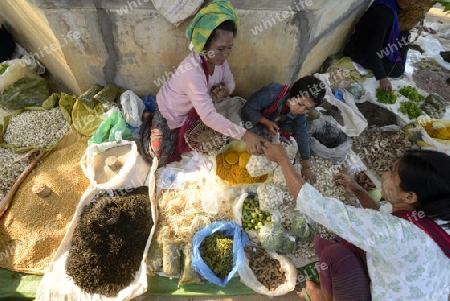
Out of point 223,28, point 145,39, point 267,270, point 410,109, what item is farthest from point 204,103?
point 410,109

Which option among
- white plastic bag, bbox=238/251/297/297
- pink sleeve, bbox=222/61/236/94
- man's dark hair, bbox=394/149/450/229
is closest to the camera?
man's dark hair, bbox=394/149/450/229

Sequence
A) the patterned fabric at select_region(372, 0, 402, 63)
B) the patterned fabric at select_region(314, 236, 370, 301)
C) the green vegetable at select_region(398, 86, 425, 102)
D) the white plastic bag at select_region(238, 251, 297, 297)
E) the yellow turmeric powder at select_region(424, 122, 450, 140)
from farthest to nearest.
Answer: the green vegetable at select_region(398, 86, 425, 102), the patterned fabric at select_region(372, 0, 402, 63), the yellow turmeric powder at select_region(424, 122, 450, 140), the white plastic bag at select_region(238, 251, 297, 297), the patterned fabric at select_region(314, 236, 370, 301)

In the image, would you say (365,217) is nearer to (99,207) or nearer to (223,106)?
(223,106)

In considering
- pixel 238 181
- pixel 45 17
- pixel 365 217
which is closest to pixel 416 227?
pixel 365 217

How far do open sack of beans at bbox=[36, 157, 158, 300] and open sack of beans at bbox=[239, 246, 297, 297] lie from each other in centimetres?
83

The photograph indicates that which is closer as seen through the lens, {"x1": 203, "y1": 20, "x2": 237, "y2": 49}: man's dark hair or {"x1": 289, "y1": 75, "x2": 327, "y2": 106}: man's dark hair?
{"x1": 203, "y1": 20, "x2": 237, "y2": 49}: man's dark hair

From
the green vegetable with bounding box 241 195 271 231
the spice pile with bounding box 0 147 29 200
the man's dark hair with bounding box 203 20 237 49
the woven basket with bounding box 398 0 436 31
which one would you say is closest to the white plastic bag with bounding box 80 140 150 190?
the spice pile with bounding box 0 147 29 200

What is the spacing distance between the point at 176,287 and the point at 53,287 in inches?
36.6

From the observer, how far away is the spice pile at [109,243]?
7.25ft

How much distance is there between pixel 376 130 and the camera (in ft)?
11.3

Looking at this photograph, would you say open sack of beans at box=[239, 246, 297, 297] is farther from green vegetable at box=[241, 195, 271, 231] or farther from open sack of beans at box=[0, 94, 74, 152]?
open sack of beans at box=[0, 94, 74, 152]

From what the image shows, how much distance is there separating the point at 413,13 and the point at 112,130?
381 cm

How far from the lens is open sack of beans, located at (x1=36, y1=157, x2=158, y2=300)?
2191mm

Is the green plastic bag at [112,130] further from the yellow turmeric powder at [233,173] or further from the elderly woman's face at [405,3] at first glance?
the elderly woman's face at [405,3]
